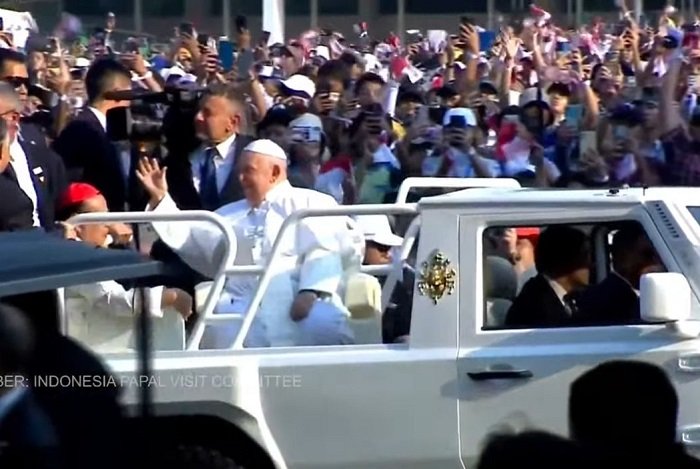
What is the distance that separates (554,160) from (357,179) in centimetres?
166

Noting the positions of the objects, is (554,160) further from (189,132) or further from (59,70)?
(59,70)

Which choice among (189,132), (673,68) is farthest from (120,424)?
(673,68)

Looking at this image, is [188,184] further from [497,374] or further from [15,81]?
[497,374]

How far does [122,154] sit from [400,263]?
10.5 ft

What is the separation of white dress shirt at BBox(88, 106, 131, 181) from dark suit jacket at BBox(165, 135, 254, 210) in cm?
24

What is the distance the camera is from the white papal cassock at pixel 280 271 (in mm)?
6246

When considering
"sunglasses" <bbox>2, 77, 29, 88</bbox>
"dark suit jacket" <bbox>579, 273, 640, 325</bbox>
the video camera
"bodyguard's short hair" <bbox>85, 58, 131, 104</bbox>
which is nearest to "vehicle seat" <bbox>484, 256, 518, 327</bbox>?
"dark suit jacket" <bbox>579, 273, 640, 325</bbox>

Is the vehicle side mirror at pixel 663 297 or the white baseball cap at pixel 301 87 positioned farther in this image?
the white baseball cap at pixel 301 87

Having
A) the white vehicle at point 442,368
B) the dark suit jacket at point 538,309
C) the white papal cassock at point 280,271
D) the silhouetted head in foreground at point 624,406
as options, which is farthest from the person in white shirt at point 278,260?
the silhouetted head in foreground at point 624,406

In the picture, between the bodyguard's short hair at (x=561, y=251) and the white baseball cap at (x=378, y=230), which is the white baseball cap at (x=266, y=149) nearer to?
the white baseball cap at (x=378, y=230)

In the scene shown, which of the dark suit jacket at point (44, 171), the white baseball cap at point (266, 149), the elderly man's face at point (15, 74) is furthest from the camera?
the elderly man's face at point (15, 74)

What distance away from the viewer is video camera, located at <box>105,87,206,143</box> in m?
9.02

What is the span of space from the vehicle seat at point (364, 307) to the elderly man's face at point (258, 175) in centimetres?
87

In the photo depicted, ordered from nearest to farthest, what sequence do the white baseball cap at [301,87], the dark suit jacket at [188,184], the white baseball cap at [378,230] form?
1. the white baseball cap at [378,230]
2. the dark suit jacket at [188,184]
3. the white baseball cap at [301,87]
